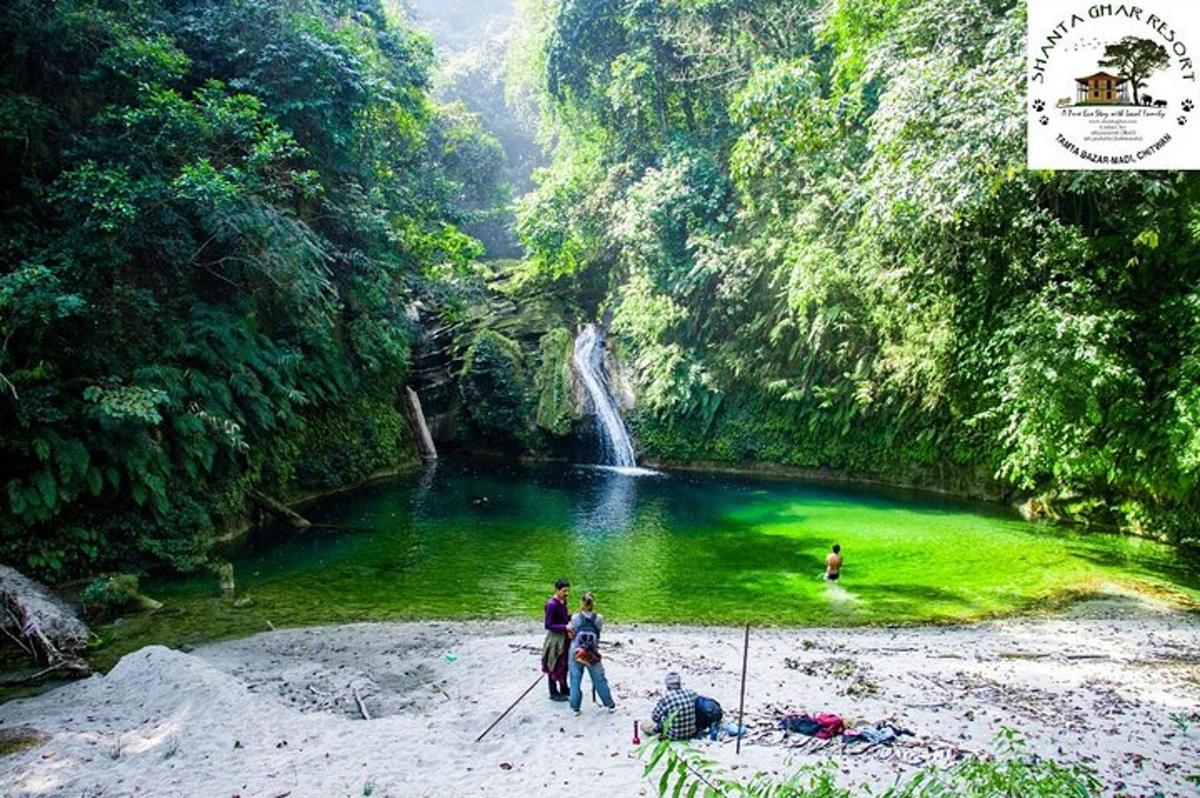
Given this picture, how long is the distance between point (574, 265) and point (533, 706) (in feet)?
81.9

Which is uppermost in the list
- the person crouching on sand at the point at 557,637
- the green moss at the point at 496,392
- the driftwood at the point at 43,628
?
the green moss at the point at 496,392

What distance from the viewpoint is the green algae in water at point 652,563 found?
11695 millimetres

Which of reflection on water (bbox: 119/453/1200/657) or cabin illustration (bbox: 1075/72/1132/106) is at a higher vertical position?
cabin illustration (bbox: 1075/72/1132/106)

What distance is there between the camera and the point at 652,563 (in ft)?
47.4

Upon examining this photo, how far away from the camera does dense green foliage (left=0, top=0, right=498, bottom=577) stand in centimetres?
1195

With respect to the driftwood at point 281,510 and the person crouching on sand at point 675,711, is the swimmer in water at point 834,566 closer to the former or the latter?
the person crouching on sand at point 675,711

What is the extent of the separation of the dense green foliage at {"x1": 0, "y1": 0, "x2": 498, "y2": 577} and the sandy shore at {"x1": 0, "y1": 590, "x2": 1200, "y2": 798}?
4717mm

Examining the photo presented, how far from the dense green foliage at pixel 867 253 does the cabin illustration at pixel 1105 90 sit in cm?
349

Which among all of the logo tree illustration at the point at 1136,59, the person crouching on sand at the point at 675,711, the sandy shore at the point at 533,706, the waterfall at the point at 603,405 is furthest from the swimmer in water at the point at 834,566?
the waterfall at the point at 603,405

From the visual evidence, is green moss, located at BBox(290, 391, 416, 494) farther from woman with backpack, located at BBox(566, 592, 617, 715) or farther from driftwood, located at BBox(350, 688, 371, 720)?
woman with backpack, located at BBox(566, 592, 617, 715)

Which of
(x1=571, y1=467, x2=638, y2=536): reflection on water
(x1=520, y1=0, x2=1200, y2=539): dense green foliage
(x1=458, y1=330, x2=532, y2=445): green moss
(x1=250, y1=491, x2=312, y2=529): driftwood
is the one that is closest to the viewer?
(x1=520, y1=0, x2=1200, y2=539): dense green foliage

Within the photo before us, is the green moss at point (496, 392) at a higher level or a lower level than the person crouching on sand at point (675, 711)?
higher

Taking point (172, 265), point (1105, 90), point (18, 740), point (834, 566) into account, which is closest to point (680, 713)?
point (18, 740)

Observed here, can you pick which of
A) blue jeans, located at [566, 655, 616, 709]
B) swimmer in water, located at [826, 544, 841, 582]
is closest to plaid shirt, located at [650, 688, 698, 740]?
blue jeans, located at [566, 655, 616, 709]
